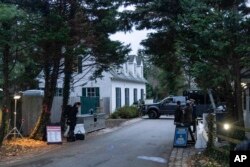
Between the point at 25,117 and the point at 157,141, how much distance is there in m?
6.48

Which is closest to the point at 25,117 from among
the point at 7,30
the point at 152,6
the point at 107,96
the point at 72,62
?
the point at 72,62

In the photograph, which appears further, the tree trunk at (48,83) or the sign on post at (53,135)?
the tree trunk at (48,83)

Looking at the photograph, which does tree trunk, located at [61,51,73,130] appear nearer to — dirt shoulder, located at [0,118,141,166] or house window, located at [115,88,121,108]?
dirt shoulder, located at [0,118,141,166]

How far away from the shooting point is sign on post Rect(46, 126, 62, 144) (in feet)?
66.7

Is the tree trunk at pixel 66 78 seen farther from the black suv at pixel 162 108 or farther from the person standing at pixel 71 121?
the black suv at pixel 162 108

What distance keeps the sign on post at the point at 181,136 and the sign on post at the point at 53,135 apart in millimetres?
4911

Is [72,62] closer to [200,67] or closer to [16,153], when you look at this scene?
[16,153]

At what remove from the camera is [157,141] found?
2145 cm

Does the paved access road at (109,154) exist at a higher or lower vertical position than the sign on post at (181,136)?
lower

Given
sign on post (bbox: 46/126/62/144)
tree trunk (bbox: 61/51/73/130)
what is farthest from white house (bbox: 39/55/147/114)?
sign on post (bbox: 46/126/62/144)

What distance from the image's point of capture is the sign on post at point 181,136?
18.7 meters

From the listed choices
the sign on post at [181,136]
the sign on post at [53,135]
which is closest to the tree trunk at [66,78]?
the sign on post at [53,135]

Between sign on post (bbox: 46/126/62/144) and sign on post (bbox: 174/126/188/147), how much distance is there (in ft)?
16.1

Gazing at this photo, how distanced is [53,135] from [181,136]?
537 cm
